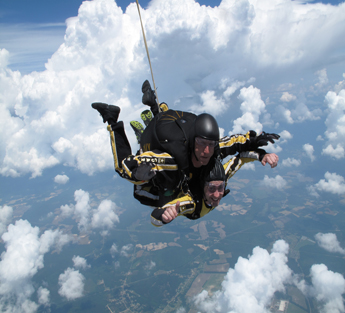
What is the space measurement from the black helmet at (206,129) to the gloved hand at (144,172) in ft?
2.46

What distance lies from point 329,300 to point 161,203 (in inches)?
4444

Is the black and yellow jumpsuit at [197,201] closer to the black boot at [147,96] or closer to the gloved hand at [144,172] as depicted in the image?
the gloved hand at [144,172]

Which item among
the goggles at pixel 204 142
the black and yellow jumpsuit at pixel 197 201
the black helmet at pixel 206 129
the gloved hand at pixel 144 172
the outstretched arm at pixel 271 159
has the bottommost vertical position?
the black and yellow jumpsuit at pixel 197 201

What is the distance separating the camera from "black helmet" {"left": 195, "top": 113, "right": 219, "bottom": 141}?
9.04ft

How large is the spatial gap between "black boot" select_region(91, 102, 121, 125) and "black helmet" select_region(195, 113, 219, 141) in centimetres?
153

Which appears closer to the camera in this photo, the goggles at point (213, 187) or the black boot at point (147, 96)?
the goggles at point (213, 187)

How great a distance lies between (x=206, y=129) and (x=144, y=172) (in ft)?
3.20

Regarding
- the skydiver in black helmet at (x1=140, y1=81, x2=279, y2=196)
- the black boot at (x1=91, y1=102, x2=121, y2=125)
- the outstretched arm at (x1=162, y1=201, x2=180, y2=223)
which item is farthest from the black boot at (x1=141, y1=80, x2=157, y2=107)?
the outstretched arm at (x1=162, y1=201, x2=180, y2=223)

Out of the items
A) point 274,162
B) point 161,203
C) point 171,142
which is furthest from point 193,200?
point 274,162

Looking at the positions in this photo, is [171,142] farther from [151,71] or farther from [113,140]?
[151,71]

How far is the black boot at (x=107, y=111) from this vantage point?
3.55m

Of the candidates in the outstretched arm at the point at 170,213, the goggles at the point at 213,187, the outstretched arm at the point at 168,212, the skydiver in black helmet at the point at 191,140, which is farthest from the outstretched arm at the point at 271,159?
the outstretched arm at the point at 170,213

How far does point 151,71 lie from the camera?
3.59 meters

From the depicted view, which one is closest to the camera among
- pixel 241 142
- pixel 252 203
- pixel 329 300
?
pixel 241 142
